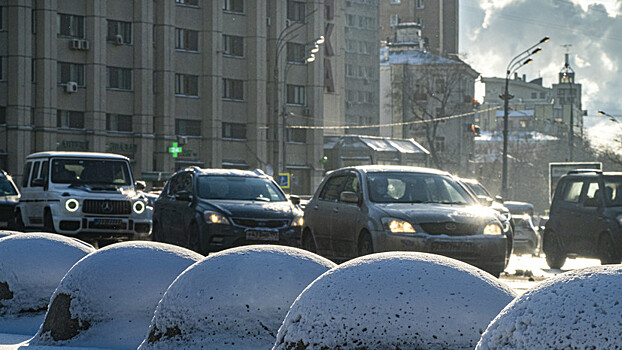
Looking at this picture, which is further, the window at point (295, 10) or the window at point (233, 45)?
the window at point (295, 10)

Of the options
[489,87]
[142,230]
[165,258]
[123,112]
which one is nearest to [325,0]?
[123,112]

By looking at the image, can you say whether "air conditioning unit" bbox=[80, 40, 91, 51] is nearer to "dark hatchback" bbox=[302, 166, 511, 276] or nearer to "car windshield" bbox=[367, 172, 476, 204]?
"dark hatchback" bbox=[302, 166, 511, 276]

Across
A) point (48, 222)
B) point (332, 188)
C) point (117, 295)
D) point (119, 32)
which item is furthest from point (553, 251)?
point (119, 32)

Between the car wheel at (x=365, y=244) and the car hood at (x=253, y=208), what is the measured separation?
10.7 ft

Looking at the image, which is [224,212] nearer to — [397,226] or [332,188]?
[332,188]

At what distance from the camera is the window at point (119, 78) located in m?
65.8

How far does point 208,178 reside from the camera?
739 inches

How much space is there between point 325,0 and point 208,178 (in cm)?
6627

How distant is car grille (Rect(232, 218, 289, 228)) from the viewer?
674 inches

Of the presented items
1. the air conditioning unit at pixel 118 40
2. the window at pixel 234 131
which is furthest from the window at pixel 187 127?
the air conditioning unit at pixel 118 40

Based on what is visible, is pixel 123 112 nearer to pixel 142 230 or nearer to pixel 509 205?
pixel 509 205

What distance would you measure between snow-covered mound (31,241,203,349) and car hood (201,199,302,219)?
9.23m

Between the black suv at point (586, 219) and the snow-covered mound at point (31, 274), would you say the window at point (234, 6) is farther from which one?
the snow-covered mound at point (31, 274)

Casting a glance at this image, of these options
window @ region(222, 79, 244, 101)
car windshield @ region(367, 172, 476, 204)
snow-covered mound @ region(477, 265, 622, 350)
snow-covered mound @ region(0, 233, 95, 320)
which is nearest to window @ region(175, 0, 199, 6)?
window @ region(222, 79, 244, 101)
